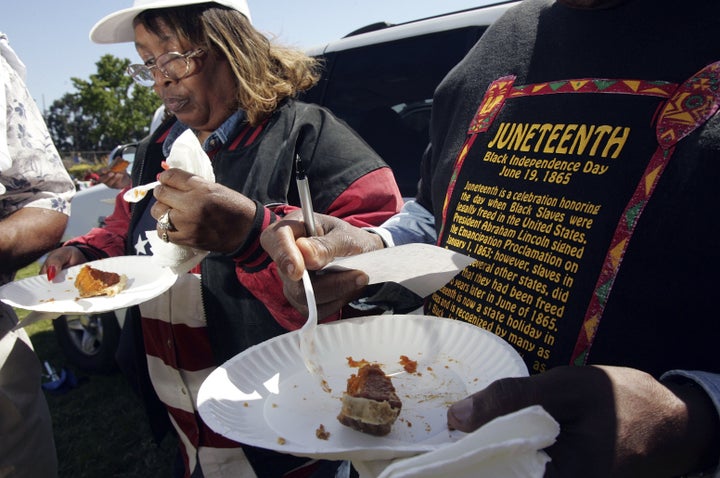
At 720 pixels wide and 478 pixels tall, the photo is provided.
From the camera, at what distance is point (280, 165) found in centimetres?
191

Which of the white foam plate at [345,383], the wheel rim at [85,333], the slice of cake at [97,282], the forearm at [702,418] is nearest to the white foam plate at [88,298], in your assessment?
the slice of cake at [97,282]

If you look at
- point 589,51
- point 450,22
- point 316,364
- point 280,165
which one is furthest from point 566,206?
point 450,22

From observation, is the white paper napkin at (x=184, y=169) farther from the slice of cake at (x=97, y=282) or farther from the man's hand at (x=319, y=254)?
the slice of cake at (x=97, y=282)

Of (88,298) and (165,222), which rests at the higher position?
(165,222)

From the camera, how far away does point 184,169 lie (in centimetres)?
153

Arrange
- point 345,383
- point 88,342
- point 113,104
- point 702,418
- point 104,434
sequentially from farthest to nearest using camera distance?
point 113,104 < point 88,342 < point 104,434 < point 345,383 < point 702,418

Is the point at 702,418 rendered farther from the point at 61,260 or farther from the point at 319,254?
the point at 61,260

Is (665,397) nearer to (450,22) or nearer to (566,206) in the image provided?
(566,206)

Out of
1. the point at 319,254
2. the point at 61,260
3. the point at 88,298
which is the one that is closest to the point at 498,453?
the point at 319,254

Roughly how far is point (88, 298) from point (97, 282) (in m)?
0.15

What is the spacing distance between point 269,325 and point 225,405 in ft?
2.99

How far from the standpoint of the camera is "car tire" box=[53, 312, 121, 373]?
436cm

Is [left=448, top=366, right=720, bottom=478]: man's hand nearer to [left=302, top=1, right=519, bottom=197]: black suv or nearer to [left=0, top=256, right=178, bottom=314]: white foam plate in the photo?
[left=0, top=256, right=178, bottom=314]: white foam plate

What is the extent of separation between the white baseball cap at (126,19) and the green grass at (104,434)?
2.48 metres
